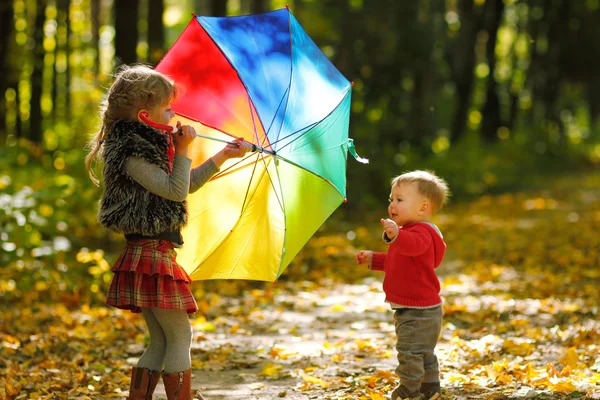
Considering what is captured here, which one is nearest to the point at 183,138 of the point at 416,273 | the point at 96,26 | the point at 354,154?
the point at 354,154

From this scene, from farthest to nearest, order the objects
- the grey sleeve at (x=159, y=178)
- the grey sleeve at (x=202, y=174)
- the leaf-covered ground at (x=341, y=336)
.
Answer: the leaf-covered ground at (x=341, y=336) < the grey sleeve at (x=202, y=174) < the grey sleeve at (x=159, y=178)

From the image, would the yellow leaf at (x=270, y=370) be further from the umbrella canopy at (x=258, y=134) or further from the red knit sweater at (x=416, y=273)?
the red knit sweater at (x=416, y=273)

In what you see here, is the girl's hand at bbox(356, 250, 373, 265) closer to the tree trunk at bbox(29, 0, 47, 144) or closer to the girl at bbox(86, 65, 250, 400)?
the girl at bbox(86, 65, 250, 400)

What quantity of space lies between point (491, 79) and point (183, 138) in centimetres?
2338

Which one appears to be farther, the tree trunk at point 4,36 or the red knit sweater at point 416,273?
the tree trunk at point 4,36

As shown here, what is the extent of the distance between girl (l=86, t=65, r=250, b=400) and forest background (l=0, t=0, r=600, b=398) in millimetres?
1559

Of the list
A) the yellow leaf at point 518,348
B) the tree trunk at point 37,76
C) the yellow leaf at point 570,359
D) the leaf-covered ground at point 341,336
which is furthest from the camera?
the tree trunk at point 37,76

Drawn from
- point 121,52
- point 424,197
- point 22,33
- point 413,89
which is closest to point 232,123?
point 424,197

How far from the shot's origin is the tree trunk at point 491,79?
83.3ft

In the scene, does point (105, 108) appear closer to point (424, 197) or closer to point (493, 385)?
point (424, 197)

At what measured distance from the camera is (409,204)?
4.29 metres

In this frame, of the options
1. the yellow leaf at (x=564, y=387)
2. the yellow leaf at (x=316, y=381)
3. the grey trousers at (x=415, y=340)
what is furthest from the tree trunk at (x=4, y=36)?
the yellow leaf at (x=564, y=387)

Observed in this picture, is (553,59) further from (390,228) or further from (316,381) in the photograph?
(390,228)

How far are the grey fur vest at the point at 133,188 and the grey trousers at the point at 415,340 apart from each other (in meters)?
1.42
